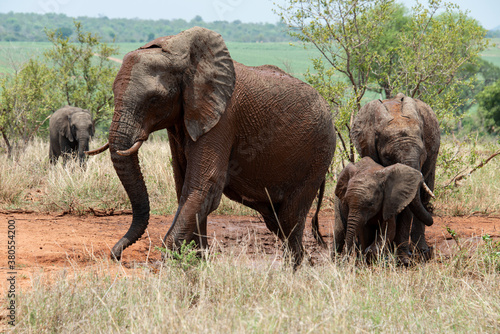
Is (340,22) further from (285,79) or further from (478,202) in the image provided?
(285,79)

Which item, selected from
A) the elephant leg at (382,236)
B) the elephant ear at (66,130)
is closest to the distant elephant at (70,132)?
the elephant ear at (66,130)

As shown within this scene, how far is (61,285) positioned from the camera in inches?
175

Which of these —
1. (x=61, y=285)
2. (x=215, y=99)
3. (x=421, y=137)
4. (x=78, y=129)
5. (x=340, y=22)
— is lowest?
(x=78, y=129)

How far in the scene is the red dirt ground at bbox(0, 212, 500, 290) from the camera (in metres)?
6.31

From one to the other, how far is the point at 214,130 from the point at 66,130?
10327 millimetres

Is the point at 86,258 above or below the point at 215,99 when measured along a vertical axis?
below

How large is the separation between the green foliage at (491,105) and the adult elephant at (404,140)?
1850cm

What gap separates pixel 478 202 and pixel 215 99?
6696 mm

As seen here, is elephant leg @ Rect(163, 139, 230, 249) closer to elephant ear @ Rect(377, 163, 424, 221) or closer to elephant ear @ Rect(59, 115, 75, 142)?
elephant ear @ Rect(377, 163, 424, 221)

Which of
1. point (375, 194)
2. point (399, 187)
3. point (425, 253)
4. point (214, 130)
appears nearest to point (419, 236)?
point (425, 253)

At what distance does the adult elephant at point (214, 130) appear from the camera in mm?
4867

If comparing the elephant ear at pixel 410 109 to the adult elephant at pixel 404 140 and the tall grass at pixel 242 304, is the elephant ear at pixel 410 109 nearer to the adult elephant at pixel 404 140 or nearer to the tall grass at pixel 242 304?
the adult elephant at pixel 404 140

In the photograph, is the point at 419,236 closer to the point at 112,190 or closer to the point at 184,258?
the point at 184,258

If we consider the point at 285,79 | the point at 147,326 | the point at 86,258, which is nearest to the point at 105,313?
the point at 147,326
